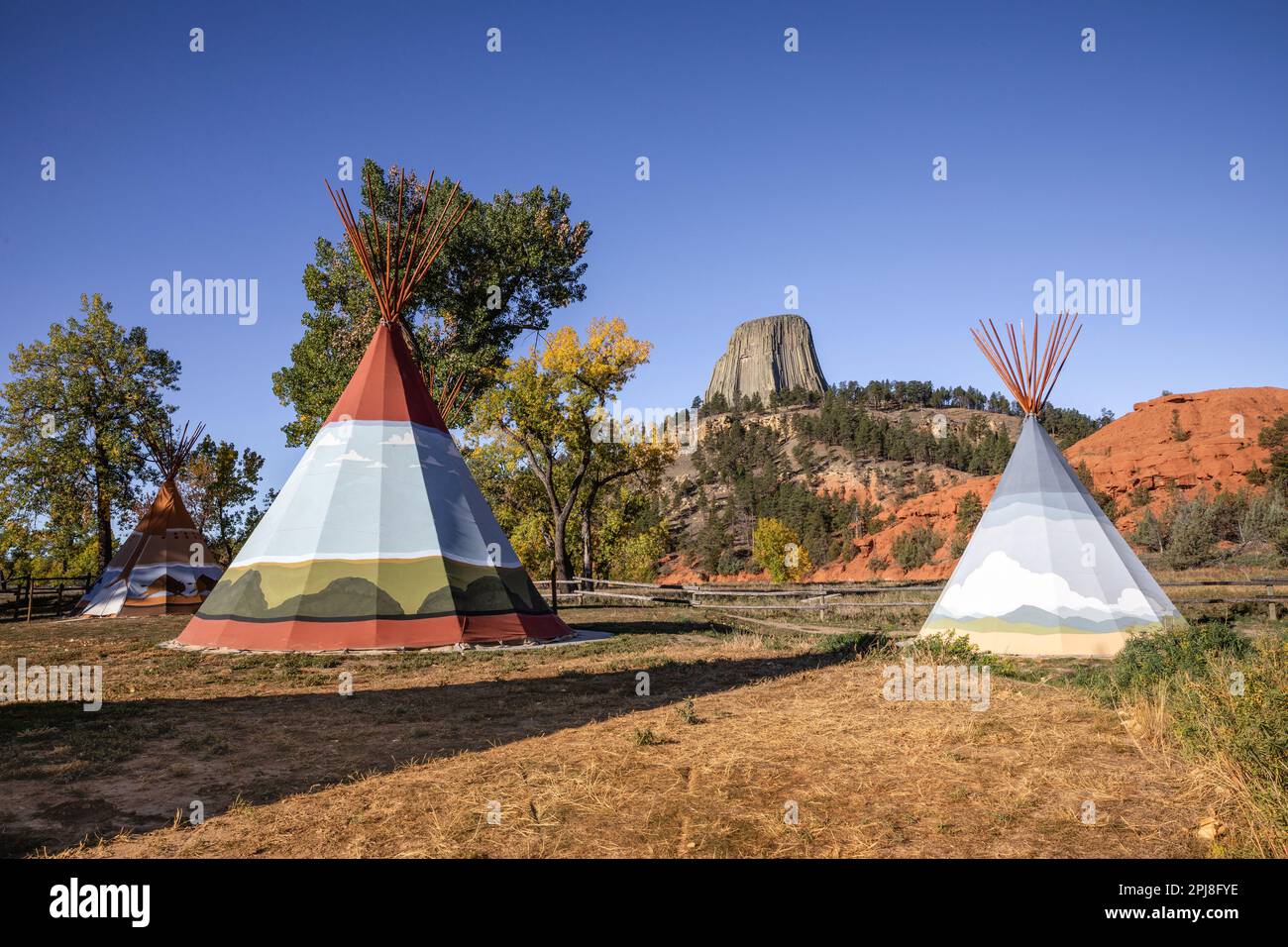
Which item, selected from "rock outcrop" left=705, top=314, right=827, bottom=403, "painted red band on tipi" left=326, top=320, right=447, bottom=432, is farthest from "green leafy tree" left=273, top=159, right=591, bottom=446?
"rock outcrop" left=705, top=314, right=827, bottom=403

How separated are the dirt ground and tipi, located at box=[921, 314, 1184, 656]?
1.95m

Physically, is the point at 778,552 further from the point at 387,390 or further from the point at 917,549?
the point at 387,390

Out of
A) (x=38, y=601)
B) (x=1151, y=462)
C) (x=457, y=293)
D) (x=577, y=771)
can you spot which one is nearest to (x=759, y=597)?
(x=457, y=293)

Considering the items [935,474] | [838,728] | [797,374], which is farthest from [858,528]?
[797,374]

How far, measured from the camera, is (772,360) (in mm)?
162000

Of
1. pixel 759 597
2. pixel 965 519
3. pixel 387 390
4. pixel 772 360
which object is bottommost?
pixel 759 597

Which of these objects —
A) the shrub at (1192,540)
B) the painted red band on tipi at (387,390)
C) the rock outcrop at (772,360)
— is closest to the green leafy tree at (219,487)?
the painted red band on tipi at (387,390)

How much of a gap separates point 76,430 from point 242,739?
26.8 m

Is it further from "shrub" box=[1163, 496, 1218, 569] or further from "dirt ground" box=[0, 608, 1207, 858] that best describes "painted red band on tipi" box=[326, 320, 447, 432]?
"shrub" box=[1163, 496, 1218, 569]

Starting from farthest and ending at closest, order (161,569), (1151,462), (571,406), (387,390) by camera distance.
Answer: (1151,462), (571,406), (161,569), (387,390)

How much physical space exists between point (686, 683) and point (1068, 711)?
14.6 ft

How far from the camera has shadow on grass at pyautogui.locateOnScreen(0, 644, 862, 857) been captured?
5.18m
